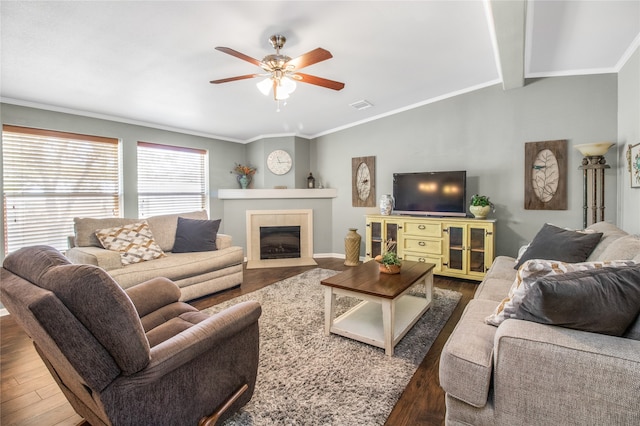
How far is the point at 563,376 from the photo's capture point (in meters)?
1.08

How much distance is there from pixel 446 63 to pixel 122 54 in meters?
3.17

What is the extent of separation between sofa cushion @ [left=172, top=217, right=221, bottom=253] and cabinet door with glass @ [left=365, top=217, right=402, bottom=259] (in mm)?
2324

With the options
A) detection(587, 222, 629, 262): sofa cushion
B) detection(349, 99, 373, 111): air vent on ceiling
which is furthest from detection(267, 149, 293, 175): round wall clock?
detection(587, 222, 629, 262): sofa cushion

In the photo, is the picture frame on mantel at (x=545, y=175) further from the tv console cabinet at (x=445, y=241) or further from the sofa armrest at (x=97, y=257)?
the sofa armrest at (x=97, y=257)

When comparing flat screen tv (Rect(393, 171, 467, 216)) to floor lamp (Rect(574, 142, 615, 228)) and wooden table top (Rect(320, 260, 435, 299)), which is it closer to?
floor lamp (Rect(574, 142, 615, 228))

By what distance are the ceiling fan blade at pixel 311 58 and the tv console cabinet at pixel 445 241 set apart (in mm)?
2207

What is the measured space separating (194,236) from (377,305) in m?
2.40

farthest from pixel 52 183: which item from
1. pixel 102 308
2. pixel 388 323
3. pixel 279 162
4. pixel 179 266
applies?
pixel 388 323

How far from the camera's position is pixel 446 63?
130 inches

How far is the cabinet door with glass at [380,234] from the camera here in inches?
178

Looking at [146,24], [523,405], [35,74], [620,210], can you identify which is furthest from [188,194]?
[620,210]

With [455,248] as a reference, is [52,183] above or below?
above

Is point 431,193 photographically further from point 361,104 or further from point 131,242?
point 131,242

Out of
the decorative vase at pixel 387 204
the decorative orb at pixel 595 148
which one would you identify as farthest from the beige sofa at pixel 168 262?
the decorative orb at pixel 595 148
